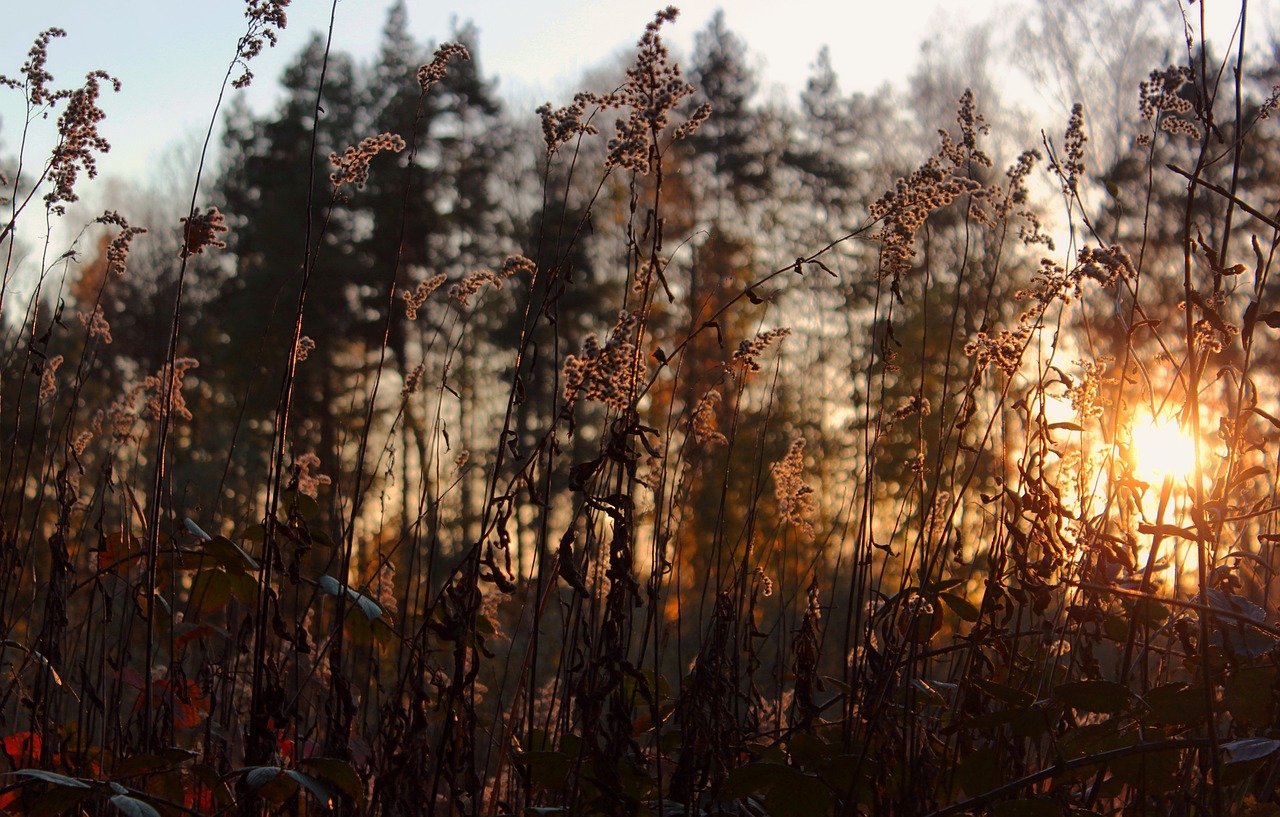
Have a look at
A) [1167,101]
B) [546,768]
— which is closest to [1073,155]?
[1167,101]

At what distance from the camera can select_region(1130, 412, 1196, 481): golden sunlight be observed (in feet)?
5.13

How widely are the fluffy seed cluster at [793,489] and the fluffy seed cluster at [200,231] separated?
139 cm

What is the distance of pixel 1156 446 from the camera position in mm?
1711

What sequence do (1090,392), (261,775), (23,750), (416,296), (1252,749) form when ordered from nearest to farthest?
1. (1252,749)
2. (261,775)
3. (1090,392)
4. (23,750)
5. (416,296)

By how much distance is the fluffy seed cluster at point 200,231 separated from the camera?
1.55 m

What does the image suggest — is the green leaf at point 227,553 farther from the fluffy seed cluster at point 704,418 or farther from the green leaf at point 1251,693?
the green leaf at point 1251,693

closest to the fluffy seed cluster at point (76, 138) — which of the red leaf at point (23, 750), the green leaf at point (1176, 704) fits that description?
the red leaf at point (23, 750)

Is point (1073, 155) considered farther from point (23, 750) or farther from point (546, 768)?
point (23, 750)

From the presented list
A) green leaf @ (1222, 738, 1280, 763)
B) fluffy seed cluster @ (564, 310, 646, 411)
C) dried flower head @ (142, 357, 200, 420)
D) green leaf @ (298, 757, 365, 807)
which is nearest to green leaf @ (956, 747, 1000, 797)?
→ green leaf @ (1222, 738, 1280, 763)

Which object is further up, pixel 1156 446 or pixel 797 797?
pixel 1156 446

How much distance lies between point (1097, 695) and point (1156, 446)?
58 cm

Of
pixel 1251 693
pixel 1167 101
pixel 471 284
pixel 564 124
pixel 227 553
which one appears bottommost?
pixel 1251 693

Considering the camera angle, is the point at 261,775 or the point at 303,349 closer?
the point at 261,775

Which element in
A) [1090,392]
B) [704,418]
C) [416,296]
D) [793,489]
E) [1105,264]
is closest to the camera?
[1105,264]
